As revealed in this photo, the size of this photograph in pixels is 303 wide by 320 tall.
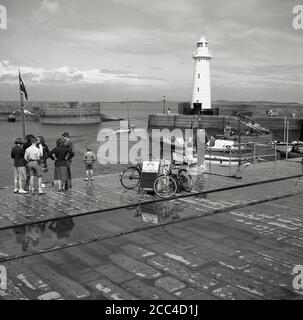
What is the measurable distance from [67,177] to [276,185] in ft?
25.0

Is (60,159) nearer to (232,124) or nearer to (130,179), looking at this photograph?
(130,179)

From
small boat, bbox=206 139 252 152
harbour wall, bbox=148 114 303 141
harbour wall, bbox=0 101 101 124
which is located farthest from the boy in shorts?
harbour wall, bbox=0 101 101 124

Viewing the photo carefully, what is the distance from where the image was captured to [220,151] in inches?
1219

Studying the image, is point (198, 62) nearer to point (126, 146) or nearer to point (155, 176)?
point (126, 146)

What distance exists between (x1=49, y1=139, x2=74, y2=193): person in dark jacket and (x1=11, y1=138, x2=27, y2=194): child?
88 centimetres

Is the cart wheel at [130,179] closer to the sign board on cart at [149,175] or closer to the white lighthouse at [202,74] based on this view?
the sign board on cart at [149,175]

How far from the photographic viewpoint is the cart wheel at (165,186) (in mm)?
11562

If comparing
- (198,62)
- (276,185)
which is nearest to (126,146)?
(198,62)

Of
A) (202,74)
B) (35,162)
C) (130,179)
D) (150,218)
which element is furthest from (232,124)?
(150,218)

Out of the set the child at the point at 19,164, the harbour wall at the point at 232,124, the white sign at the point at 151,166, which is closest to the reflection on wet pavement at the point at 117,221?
the white sign at the point at 151,166

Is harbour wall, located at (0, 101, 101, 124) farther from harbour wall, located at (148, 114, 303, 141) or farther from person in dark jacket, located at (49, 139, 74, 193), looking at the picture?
person in dark jacket, located at (49, 139, 74, 193)

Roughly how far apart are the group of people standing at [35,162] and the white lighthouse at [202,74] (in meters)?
49.9

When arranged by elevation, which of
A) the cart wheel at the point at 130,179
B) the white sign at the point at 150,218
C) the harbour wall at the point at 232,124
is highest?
the harbour wall at the point at 232,124

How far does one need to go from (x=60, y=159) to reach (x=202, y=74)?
5072 centimetres
